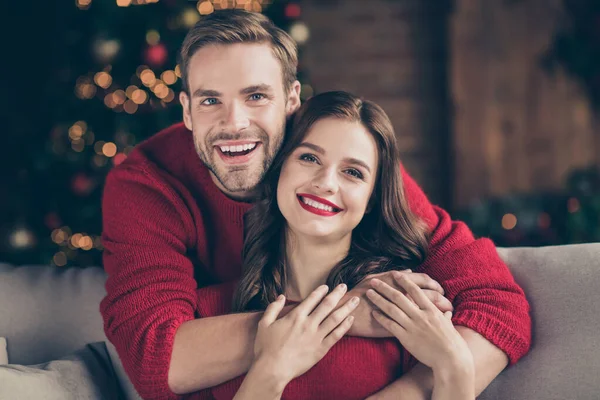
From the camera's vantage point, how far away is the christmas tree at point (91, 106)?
2.66 meters

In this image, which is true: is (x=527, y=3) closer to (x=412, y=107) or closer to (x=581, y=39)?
(x=581, y=39)

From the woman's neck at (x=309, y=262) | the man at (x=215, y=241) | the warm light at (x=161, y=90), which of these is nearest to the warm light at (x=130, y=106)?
the warm light at (x=161, y=90)

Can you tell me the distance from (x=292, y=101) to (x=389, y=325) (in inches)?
26.2

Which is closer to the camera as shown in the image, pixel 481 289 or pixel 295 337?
pixel 295 337

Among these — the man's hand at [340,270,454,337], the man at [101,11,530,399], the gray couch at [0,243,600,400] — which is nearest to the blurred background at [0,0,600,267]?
the man at [101,11,530,399]

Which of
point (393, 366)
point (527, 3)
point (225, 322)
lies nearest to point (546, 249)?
point (393, 366)

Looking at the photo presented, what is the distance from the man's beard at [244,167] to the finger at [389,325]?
0.46m

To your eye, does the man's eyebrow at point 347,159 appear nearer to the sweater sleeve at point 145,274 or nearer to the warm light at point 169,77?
the sweater sleeve at point 145,274

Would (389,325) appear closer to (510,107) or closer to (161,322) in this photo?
(161,322)

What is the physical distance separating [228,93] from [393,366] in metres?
0.77

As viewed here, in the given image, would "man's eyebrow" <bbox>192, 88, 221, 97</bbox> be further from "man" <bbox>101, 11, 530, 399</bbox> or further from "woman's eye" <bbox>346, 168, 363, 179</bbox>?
"woman's eye" <bbox>346, 168, 363, 179</bbox>

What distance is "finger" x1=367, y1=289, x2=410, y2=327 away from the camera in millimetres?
1388

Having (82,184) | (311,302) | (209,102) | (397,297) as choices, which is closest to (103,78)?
(82,184)

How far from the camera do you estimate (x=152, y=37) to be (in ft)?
8.78
